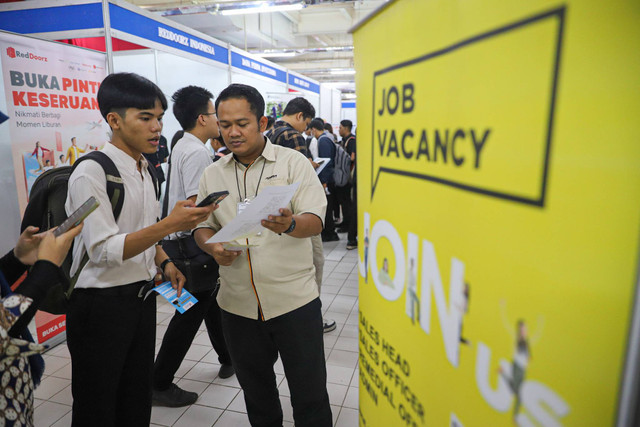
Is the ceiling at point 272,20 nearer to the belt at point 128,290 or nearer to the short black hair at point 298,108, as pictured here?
the short black hair at point 298,108

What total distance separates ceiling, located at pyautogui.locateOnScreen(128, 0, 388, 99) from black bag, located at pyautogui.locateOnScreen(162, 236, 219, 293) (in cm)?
425

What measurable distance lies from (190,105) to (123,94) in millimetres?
985

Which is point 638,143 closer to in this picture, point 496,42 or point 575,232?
point 575,232

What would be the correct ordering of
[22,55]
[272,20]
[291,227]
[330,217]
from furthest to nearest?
[272,20], [330,217], [22,55], [291,227]

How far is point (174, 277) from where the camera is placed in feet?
5.55

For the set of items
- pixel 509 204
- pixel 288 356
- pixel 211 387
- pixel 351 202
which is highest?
pixel 509 204

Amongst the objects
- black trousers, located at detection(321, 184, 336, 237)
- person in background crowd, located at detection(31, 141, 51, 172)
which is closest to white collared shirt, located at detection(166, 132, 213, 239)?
person in background crowd, located at detection(31, 141, 51, 172)

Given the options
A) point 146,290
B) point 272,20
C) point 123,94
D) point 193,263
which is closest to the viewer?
point 123,94

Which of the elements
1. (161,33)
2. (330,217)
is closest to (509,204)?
(161,33)

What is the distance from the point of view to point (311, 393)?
1553mm

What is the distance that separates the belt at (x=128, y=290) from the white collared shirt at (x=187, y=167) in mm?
649

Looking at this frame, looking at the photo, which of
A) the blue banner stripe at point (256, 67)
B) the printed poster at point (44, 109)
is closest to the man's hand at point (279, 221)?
the printed poster at point (44, 109)

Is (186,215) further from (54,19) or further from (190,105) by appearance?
(54,19)

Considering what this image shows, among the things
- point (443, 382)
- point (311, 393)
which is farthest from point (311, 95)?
point (443, 382)
